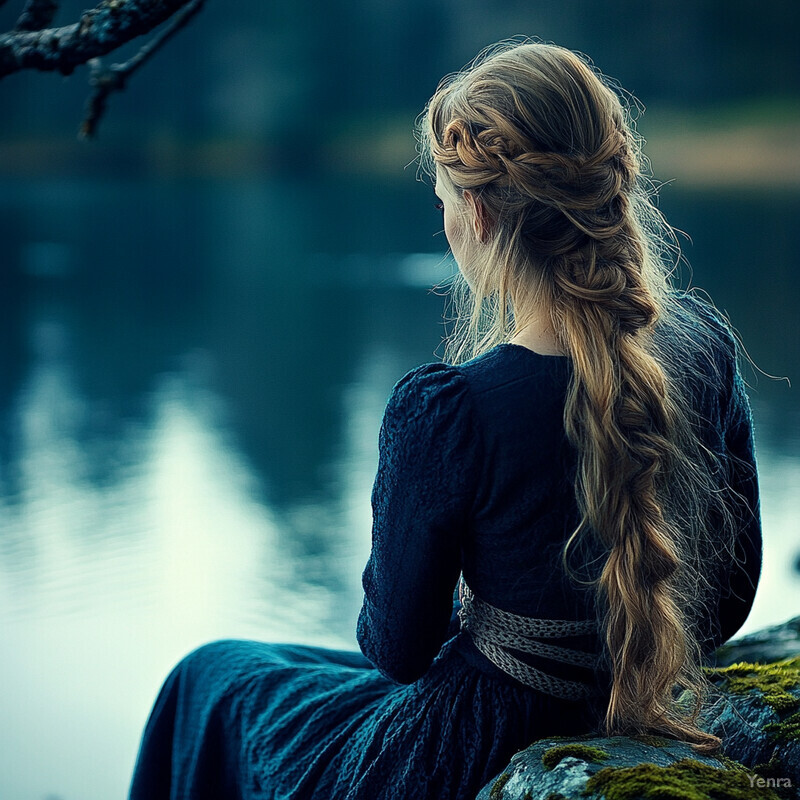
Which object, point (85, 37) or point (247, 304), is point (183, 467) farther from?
point (247, 304)

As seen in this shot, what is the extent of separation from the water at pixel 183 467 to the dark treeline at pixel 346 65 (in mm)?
10968

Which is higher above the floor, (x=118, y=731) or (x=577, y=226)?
(x=577, y=226)

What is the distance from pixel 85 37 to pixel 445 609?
730mm

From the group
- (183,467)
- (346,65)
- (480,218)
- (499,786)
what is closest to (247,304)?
(183,467)

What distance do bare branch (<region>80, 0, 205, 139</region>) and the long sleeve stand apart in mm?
531

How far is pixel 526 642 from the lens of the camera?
91 centimetres

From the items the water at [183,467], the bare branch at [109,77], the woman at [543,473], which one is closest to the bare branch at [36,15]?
the bare branch at [109,77]

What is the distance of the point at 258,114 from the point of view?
68.6 feet

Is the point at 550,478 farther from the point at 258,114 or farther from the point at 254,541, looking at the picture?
the point at 258,114

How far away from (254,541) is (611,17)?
730 inches

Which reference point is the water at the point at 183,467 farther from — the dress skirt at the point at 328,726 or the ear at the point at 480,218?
the ear at the point at 480,218

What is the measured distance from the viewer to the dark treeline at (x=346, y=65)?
64.3 feet

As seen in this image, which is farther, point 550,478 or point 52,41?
point 52,41

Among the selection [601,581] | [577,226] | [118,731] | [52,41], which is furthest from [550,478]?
[118,731]
